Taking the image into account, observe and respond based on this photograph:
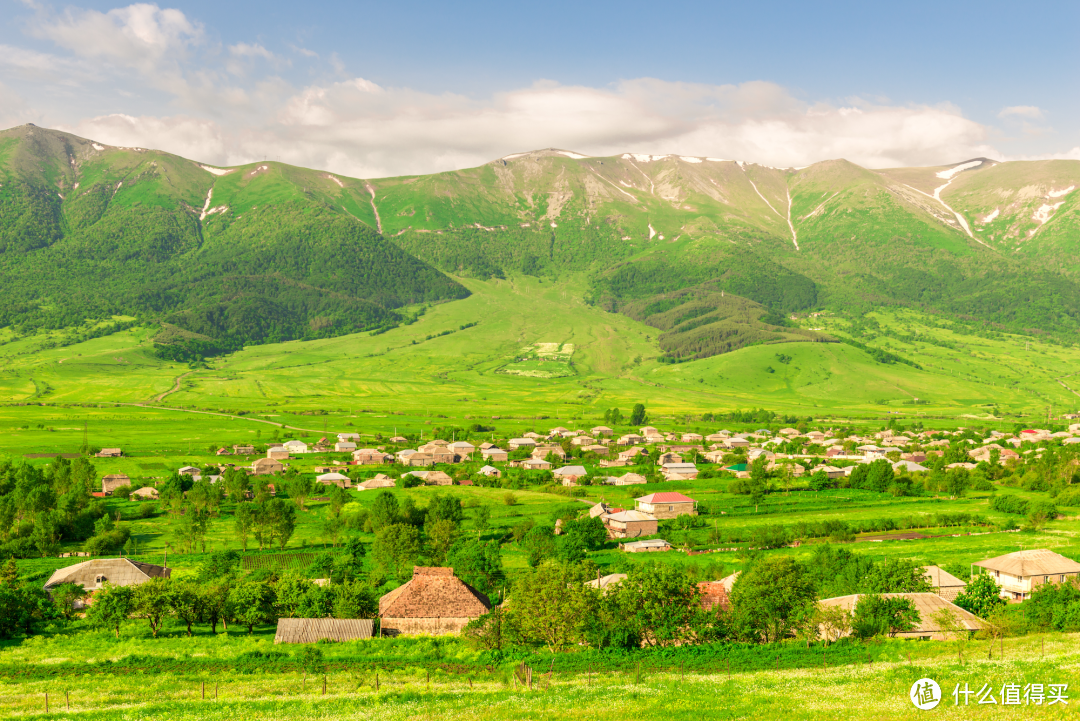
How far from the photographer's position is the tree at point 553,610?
40.4m

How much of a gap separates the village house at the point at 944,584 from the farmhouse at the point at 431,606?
91.5 ft

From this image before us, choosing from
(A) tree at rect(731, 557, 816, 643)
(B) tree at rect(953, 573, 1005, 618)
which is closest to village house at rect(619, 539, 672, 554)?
(A) tree at rect(731, 557, 816, 643)

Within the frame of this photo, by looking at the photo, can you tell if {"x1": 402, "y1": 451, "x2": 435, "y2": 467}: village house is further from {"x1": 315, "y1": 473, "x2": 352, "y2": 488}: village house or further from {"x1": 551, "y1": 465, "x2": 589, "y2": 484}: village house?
{"x1": 551, "y1": 465, "x2": 589, "y2": 484}: village house

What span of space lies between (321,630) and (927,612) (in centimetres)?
3325

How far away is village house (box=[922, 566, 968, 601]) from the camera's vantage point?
162 feet

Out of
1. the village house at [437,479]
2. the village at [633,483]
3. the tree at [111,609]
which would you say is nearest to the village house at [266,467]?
the village at [633,483]

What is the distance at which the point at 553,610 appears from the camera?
134 feet

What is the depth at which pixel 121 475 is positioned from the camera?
10162 cm

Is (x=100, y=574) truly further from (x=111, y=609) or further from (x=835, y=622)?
(x=835, y=622)

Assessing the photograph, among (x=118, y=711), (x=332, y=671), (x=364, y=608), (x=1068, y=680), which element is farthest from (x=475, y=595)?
(x=1068, y=680)

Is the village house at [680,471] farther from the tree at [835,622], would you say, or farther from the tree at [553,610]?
the tree at [553,610]

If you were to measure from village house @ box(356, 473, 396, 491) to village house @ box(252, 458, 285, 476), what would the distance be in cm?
1467

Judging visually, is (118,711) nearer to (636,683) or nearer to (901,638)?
(636,683)

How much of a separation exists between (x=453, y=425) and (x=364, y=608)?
122 metres
